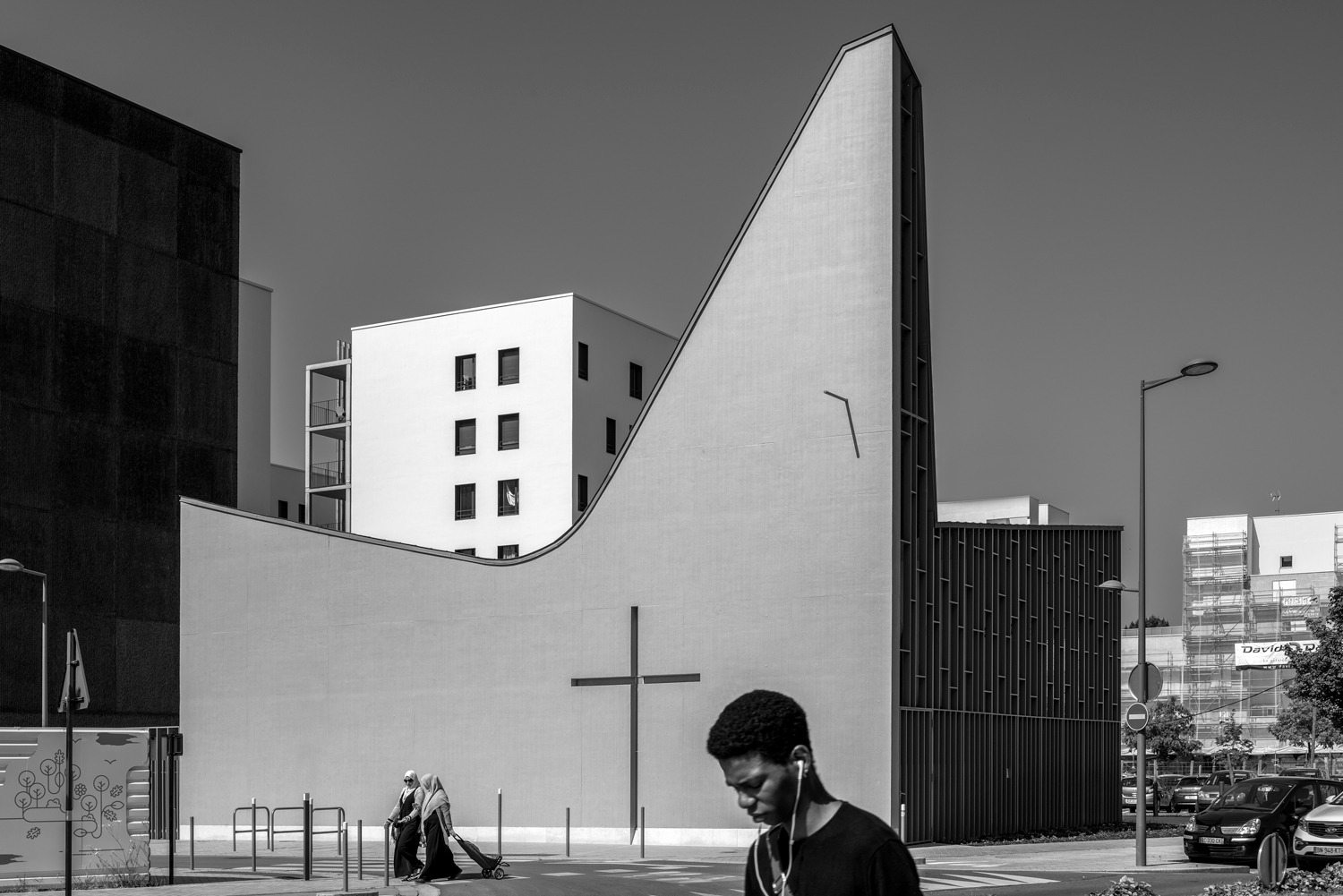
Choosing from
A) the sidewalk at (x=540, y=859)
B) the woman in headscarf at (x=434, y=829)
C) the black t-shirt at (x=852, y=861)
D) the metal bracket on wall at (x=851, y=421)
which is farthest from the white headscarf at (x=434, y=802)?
the black t-shirt at (x=852, y=861)

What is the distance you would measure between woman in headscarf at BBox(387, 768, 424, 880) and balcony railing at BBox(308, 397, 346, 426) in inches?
1794

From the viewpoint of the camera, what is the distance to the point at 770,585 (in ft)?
113

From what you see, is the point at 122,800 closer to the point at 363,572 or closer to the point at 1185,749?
the point at 363,572

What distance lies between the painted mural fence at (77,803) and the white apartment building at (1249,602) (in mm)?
77749

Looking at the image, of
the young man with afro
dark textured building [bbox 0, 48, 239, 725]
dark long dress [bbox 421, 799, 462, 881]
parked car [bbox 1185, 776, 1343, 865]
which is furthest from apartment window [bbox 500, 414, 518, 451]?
the young man with afro

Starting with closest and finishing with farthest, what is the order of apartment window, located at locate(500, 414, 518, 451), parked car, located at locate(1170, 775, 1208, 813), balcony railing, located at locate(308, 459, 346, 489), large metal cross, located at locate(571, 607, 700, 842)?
large metal cross, located at locate(571, 607, 700, 842) < parked car, located at locate(1170, 775, 1208, 813) < apartment window, located at locate(500, 414, 518, 451) < balcony railing, located at locate(308, 459, 346, 489)

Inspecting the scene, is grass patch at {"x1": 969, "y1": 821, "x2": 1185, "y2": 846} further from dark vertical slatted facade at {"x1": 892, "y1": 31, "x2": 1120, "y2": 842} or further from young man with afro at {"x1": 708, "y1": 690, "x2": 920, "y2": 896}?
young man with afro at {"x1": 708, "y1": 690, "x2": 920, "y2": 896}

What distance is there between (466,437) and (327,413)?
1000cm

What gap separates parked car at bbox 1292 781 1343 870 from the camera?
79.9ft

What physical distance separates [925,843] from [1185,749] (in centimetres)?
5002

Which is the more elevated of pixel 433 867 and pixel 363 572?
pixel 363 572

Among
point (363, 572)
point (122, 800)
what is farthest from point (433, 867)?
point (363, 572)

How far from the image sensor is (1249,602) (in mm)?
104562

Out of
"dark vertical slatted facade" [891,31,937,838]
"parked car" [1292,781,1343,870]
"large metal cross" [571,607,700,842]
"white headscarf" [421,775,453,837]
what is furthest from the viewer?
"large metal cross" [571,607,700,842]
